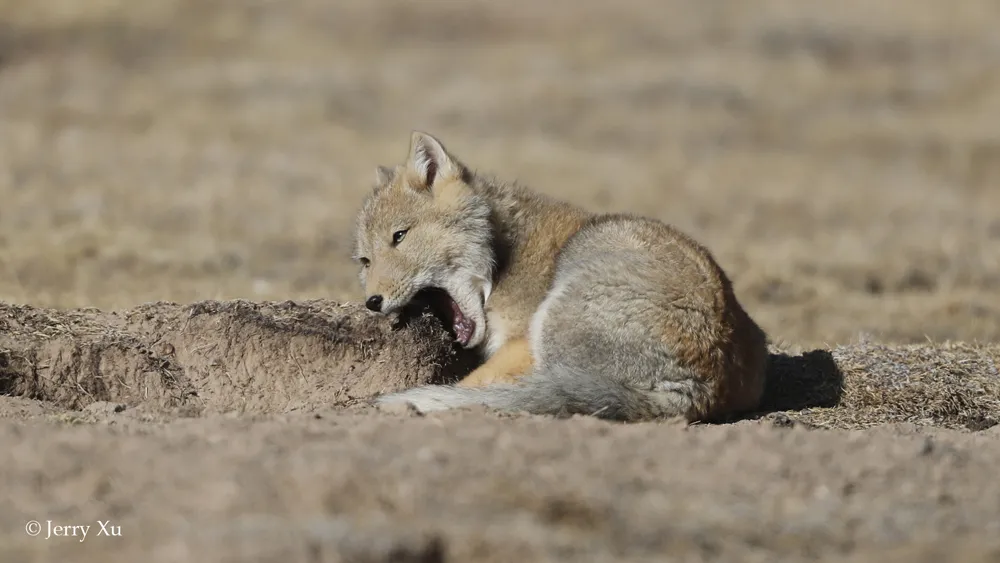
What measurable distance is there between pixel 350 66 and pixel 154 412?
21.3 meters

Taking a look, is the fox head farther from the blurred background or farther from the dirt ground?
the blurred background

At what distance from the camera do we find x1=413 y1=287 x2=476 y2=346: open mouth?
303 inches

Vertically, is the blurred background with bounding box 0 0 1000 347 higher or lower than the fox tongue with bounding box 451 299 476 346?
higher

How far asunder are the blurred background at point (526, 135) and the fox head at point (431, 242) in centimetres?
201

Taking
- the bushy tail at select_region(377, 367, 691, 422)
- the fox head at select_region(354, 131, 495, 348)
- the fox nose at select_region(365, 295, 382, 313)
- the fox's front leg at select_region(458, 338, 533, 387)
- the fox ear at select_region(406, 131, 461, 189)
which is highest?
the fox ear at select_region(406, 131, 461, 189)

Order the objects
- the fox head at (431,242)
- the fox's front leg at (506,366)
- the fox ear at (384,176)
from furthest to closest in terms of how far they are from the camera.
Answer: the fox ear at (384,176) → the fox head at (431,242) → the fox's front leg at (506,366)

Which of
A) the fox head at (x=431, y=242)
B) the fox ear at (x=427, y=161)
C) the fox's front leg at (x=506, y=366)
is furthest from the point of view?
the fox ear at (x=427, y=161)

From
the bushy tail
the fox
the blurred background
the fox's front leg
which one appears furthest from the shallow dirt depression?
the blurred background

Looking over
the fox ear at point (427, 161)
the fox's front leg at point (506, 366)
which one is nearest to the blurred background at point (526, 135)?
the fox ear at point (427, 161)

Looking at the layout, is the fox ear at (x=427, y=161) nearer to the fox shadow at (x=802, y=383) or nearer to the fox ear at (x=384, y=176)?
the fox ear at (x=384, y=176)

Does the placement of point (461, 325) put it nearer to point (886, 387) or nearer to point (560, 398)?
point (560, 398)

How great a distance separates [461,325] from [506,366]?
30.4 inches

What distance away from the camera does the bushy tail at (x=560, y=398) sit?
6.47m

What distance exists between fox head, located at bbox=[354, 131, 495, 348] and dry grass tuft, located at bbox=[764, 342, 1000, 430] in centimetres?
208
